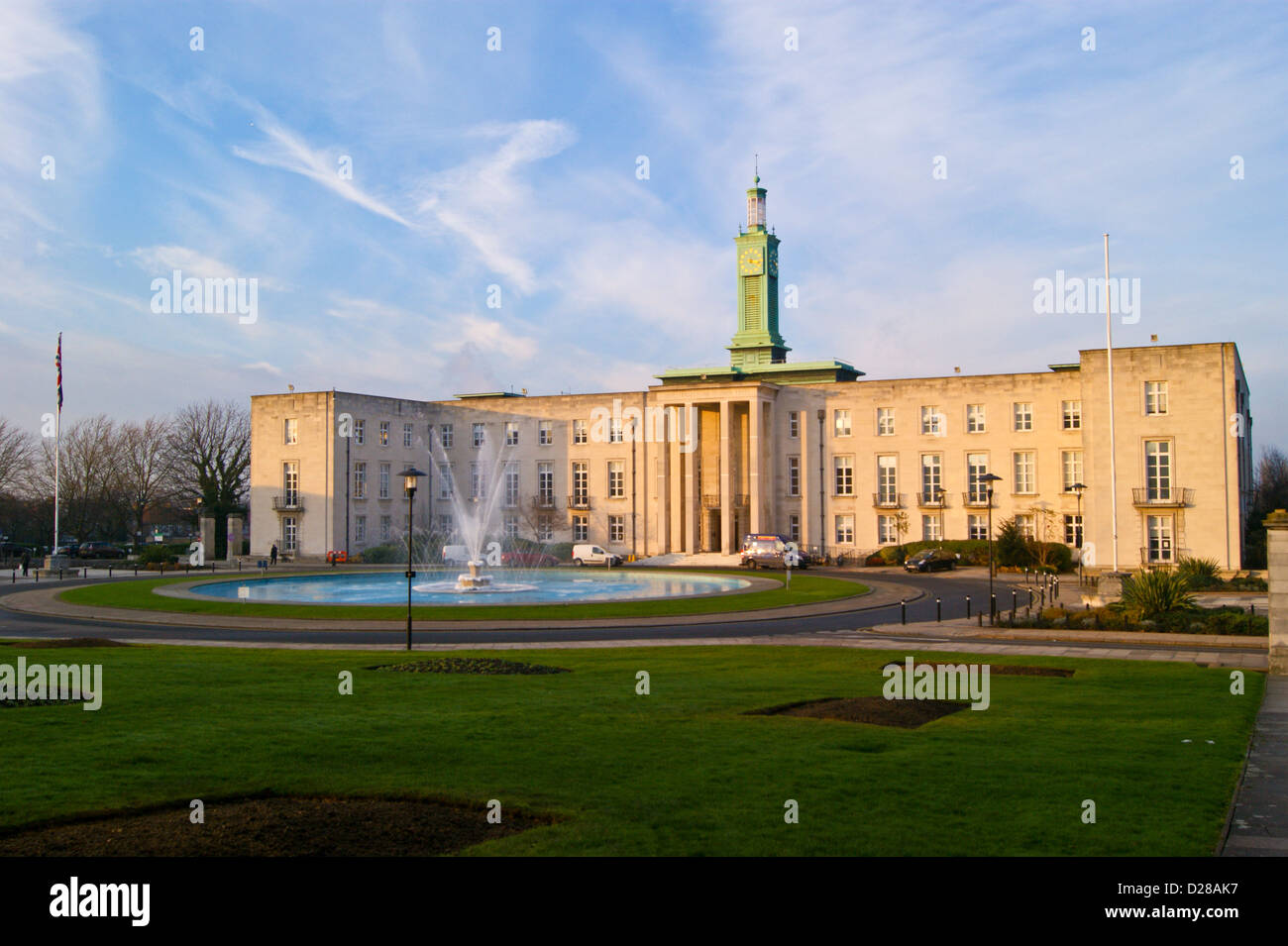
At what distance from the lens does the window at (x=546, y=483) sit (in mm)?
82750

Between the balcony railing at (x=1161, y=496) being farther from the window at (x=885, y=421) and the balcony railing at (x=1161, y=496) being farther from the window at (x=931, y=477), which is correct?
the window at (x=885, y=421)

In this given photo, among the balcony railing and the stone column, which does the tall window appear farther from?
the stone column

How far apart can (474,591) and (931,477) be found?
37883 mm

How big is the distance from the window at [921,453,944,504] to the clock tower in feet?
77.8

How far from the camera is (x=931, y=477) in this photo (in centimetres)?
7056

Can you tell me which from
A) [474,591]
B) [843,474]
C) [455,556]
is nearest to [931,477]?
[843,474]

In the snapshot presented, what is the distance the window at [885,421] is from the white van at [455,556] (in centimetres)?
2975

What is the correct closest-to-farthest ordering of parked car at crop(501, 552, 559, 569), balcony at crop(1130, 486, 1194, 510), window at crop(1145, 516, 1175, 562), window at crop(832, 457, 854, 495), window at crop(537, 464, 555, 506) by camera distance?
1. balcony at crop(1130, 486, 1194, 510)
2. window at crop(1145, 516, 1175, 562)
3. parked car at crop(501, 552, 559, 569)
4. window at crop(832, 457, 854, 495)
5. window at crop(537, 464, 555, 506)

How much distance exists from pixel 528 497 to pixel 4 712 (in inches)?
2733

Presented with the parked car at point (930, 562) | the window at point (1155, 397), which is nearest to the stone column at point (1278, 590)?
the parked car at point (930, 562)

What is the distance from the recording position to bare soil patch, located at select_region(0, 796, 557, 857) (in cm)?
811

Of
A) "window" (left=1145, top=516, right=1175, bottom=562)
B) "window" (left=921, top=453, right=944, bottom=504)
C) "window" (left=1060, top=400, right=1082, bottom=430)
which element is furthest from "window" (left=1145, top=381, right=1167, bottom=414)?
"window" (left=921, top=453, right=944, bottom=504)

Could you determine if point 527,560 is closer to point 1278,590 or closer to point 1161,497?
point 1161,497
